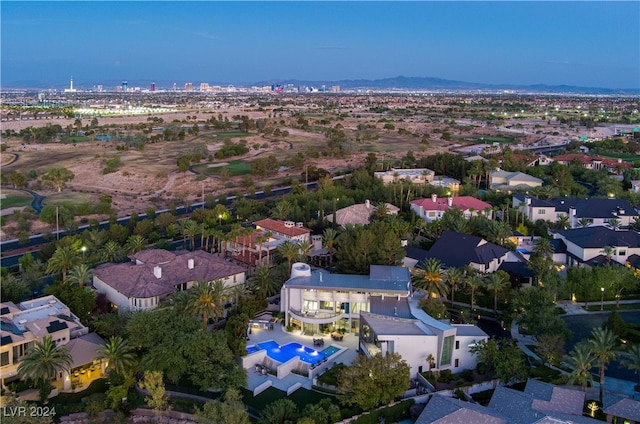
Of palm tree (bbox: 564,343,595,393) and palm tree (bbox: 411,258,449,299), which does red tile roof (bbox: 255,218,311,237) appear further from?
palm tree (bbox: 564,343,595,393)

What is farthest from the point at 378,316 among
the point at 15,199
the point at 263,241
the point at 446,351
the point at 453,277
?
the point at 15,199

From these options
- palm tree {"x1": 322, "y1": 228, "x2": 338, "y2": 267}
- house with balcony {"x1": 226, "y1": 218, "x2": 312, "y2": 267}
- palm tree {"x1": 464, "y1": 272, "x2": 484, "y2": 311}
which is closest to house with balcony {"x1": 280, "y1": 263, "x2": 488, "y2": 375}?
palm tree {"x1": 464, "y1": 272, "x2": 484, "y2": 311}

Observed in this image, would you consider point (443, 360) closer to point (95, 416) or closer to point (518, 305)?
point (518, 305)

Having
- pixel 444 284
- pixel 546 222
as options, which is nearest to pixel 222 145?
pixel 546 222

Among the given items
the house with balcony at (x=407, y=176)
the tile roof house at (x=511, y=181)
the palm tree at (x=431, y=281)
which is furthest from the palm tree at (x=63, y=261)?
the tile roof house at (x=511, y=181)

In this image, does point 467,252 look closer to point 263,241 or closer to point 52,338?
point 263,241

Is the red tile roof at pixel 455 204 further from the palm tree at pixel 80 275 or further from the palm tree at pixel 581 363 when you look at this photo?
the palm tree at pixel 80 275
